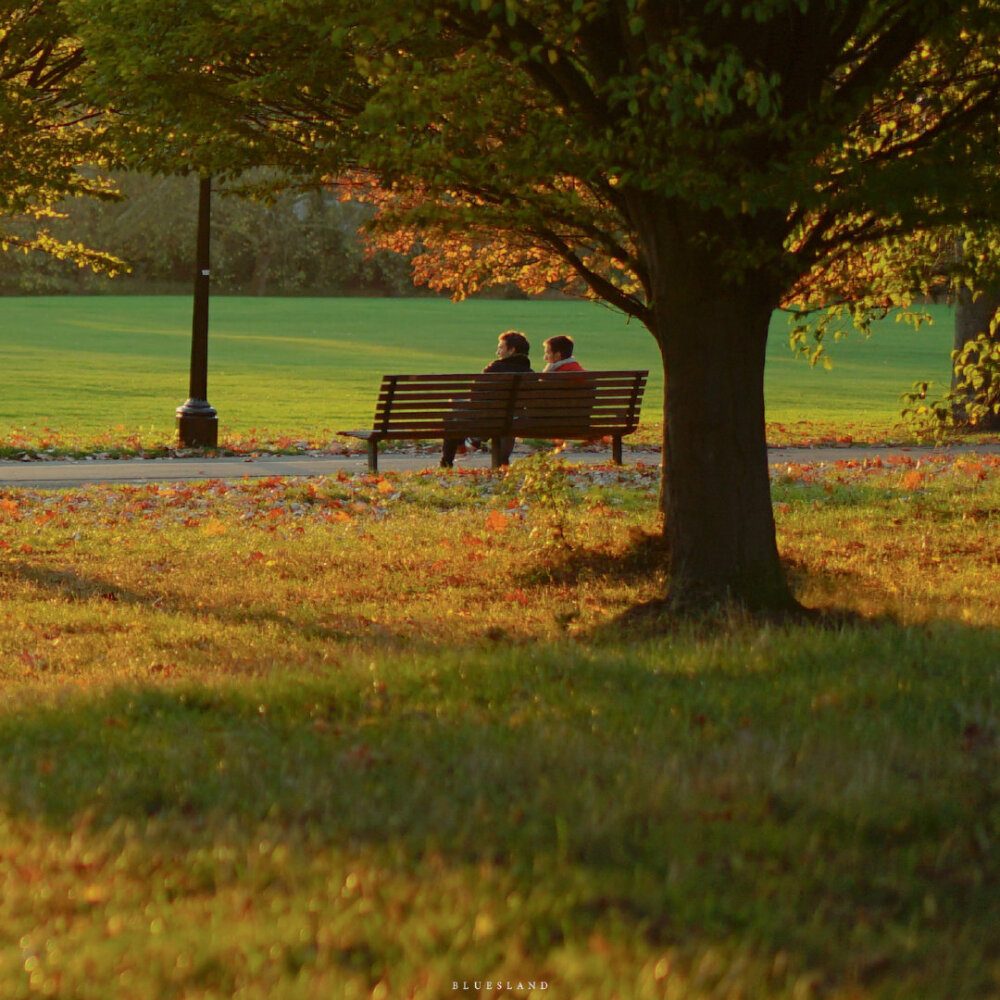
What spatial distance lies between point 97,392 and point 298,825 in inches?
1308

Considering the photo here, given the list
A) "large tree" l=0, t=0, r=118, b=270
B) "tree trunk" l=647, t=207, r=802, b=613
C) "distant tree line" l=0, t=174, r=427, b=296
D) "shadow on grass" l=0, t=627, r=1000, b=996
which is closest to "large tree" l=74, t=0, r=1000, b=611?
"tree trunk" l=647, t=207, r=802, b=613

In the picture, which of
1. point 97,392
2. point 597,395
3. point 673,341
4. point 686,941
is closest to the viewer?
point 686,941

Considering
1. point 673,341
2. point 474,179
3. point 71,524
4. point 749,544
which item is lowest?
point 71,524

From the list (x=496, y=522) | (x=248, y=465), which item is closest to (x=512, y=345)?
(x=248, y=465)

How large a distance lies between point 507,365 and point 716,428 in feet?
28.9

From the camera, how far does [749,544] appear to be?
7.64m

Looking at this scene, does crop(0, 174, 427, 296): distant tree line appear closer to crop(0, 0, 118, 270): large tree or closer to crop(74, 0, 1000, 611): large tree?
crop(0, 0, 118, 270): large tree

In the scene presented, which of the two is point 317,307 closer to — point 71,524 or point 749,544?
point 71,524

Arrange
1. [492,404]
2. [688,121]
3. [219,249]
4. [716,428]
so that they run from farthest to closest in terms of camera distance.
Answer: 1. [219,249]
2. [492,404]
3. [716,428]
4. [688,121]

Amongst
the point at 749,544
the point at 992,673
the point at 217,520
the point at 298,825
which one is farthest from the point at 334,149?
the point at 298,825

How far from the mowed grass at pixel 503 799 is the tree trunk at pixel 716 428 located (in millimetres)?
533

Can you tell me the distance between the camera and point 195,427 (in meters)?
19.6

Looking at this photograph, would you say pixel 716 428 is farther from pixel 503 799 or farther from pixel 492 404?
pixel 492 404

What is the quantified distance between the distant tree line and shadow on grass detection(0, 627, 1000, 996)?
66.3 m
